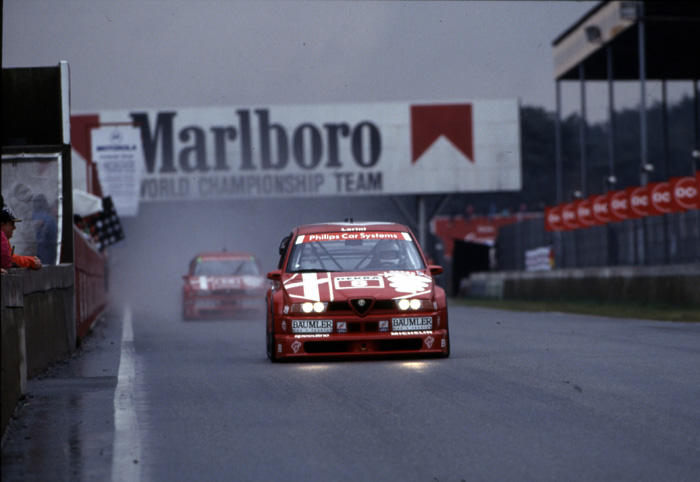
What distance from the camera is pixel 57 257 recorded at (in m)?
17.5

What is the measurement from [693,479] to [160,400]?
4925 mm

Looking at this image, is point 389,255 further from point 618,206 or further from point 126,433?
point 618,206

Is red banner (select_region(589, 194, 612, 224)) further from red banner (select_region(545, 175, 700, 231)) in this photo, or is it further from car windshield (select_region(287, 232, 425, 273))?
car windshield (select_region(287, 232, 425, 273))

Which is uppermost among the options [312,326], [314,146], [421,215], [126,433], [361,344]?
[314,146]

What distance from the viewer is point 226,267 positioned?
29594 millimetres

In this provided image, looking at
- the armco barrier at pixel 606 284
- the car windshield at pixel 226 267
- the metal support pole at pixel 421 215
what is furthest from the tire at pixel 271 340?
the metal support pole at pixel 421 215

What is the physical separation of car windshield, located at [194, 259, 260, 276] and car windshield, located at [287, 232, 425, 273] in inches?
574

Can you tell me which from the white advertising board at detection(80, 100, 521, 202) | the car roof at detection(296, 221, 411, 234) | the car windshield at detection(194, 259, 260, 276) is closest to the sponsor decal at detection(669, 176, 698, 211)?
the car windshield at detection(194, 259, 260, 276)

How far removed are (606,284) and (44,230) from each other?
17851 mm

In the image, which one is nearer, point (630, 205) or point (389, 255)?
point (389, 255)

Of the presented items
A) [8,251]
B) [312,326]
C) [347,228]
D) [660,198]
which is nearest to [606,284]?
[660,198]

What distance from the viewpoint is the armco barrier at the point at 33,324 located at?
909 cm

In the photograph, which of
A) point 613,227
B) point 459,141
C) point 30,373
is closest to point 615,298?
point 613,227

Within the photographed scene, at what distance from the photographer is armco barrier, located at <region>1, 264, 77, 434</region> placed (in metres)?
9.09
